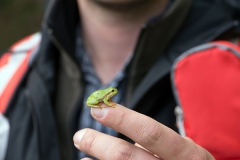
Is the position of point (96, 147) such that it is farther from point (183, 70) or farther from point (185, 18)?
point (185, 18)

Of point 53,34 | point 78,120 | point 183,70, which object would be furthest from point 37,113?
point 183,70

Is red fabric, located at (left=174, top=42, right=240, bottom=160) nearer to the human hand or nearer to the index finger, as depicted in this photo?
the human hand

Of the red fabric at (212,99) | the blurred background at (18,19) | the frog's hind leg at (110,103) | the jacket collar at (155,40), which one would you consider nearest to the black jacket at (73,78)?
the jacket collar at (155,40)

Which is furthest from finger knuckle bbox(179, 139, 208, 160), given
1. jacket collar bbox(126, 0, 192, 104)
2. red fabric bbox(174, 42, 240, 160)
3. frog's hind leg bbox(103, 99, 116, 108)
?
jacket collar bbox(126, 0, 192, 104)

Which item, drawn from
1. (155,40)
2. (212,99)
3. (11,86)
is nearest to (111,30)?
(155,40)

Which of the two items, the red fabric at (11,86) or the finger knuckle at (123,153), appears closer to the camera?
the finger knuckle at (123,153)

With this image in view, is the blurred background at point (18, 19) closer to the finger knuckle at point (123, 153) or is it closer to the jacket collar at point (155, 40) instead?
the jacket collar at point (155, 40)
